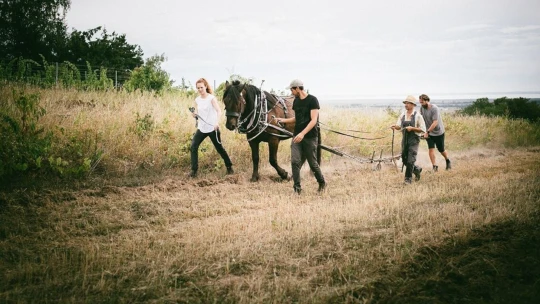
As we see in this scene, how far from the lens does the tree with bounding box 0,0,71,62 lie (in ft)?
90.2

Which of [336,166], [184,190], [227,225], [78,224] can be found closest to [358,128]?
[336,166]

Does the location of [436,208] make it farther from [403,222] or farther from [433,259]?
[433,259]

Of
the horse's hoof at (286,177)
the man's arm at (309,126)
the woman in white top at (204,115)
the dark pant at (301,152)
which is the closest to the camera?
the man's arm at (309,126)

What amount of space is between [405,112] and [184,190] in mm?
5103

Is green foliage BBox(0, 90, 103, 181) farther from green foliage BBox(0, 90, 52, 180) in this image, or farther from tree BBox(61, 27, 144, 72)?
tree BBox(61, 27, 144, 72)

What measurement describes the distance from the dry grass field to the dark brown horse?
96cm

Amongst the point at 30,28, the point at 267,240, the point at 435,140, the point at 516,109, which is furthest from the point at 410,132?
the point at 516,109

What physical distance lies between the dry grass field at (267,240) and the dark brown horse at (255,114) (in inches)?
37.7

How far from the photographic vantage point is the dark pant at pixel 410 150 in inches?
316

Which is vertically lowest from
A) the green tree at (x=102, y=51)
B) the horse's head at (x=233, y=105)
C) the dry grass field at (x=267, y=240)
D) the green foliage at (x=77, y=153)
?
the dry grass field at (x=267, y=240)

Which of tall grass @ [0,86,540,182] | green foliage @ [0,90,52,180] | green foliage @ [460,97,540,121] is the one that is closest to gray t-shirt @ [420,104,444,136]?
tall grass @ [0,86,540,182]

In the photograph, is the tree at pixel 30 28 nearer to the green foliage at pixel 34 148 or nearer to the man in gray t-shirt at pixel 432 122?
the green foliage at pixel 34 148

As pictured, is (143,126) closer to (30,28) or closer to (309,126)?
(309,126)

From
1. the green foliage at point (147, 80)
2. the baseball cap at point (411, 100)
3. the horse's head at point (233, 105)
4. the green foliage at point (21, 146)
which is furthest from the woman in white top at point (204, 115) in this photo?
the green foliage at point (147, 80)
